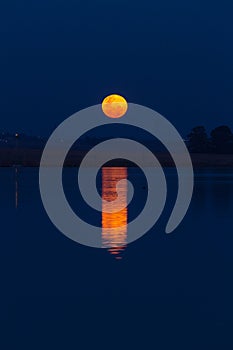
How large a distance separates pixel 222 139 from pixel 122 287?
10996cm

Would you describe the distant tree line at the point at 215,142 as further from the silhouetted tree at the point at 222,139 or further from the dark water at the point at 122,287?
the dark water at the point at 122,287

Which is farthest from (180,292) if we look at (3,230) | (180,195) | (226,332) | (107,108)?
(107,108)

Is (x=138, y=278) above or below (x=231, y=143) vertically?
below

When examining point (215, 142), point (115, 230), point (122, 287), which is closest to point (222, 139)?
point (215, 142)

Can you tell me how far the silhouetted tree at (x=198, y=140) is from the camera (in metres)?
120

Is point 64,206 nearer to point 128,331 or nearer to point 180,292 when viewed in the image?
point 180,292

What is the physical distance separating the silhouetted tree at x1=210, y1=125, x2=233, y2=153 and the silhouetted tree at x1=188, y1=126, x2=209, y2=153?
4.95ft

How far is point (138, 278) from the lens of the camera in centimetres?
1101

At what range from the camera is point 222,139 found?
389 feet

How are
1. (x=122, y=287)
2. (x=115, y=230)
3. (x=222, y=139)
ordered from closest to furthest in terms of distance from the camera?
(x=122, y=287)
(x=115, y=230)
(x=222, y=139)

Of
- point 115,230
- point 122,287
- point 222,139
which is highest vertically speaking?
point 222,139

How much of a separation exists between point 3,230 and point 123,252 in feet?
14.4

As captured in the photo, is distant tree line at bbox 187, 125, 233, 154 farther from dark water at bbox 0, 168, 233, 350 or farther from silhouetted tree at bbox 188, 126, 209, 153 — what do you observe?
dark water at bbox 0, 168, 233, 350

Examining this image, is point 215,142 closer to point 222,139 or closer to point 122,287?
point 222,139
